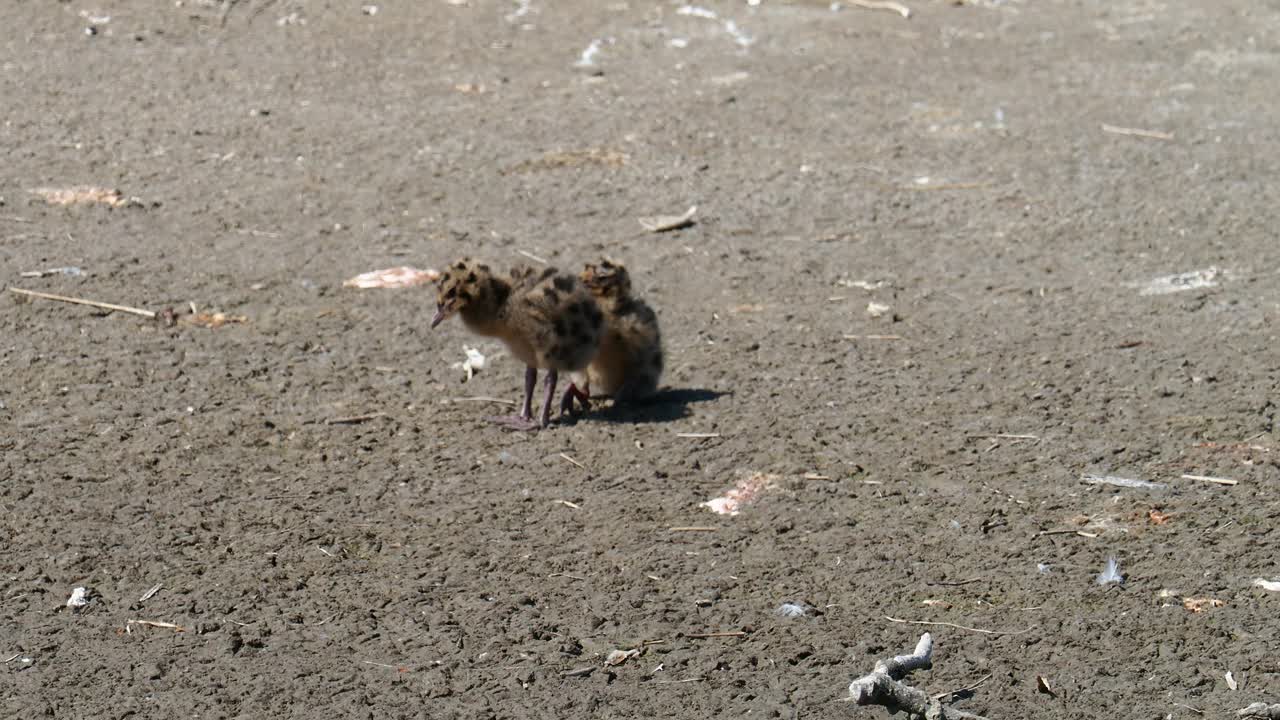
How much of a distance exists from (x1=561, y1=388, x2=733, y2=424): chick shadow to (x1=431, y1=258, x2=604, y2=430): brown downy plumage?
274mm

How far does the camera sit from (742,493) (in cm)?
593

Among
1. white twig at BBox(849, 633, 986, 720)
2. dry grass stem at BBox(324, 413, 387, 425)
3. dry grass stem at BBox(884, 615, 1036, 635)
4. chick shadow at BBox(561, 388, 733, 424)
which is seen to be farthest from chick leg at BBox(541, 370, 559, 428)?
white twig at BBox(849, 633, 986, 720)

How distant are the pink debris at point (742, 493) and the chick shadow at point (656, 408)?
0.71 metres

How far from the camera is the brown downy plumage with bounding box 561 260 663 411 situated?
686 centimetres

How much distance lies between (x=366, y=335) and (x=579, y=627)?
302 centimetres

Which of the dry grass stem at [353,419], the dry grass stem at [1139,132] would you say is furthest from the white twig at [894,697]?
the dry grass stem at [1139,132]

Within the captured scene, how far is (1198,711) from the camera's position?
4.46 meters

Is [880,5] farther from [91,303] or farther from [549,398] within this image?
[549,398]

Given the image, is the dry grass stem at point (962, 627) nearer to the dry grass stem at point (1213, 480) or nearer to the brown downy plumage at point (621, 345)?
the dry grass stem at point (1213, 480)

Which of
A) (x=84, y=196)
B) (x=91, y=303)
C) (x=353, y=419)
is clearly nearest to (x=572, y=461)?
(x=353, y=419)

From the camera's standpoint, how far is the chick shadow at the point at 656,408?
6.75 metres

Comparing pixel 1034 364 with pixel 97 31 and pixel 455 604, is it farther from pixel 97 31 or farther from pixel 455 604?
pixel 97 31

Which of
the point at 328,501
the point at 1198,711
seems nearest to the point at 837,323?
the point at 328,501

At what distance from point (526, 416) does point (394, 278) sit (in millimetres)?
1943
